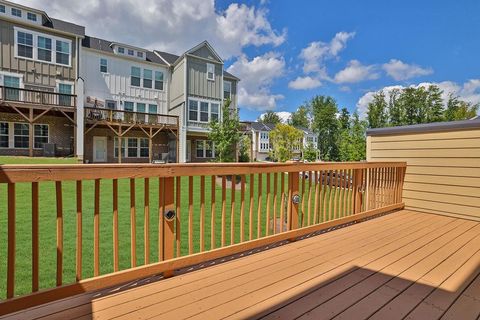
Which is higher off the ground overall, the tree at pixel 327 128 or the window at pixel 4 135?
the tree at pixel 327 128

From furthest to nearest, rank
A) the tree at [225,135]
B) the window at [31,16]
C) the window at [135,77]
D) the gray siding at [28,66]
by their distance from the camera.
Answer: the window at [135,77]
the window at [31,16]
the gray siding at [28,66]
the tree at [225,135]

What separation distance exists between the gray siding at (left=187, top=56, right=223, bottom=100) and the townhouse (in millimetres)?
65

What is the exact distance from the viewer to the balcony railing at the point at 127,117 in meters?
14.7

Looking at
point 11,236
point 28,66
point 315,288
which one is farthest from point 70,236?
point 28,66

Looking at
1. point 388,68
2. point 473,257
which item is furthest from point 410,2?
point 388,68

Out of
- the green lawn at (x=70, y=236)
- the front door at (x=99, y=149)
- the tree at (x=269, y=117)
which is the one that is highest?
the tree at (x=269, y=117)

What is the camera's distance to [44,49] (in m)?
14.7

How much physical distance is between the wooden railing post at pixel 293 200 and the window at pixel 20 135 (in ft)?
54.5

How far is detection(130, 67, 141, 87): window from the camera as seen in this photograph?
57.4 feet

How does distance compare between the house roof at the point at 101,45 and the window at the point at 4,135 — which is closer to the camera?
the window at the point at 4,135

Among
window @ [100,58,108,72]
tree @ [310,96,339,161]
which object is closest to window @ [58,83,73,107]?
window @ [100,58,108,72]

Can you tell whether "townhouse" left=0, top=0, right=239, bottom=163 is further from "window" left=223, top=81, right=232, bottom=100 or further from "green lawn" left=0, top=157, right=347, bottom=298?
"green lawn" left=0, top=157, right=347, bottom=298

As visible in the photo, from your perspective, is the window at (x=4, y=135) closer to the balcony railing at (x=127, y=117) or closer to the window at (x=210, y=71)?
the balcony railing at (x=127, y=117)

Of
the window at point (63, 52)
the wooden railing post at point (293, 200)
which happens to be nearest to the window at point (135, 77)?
the window at point (63, 52)
